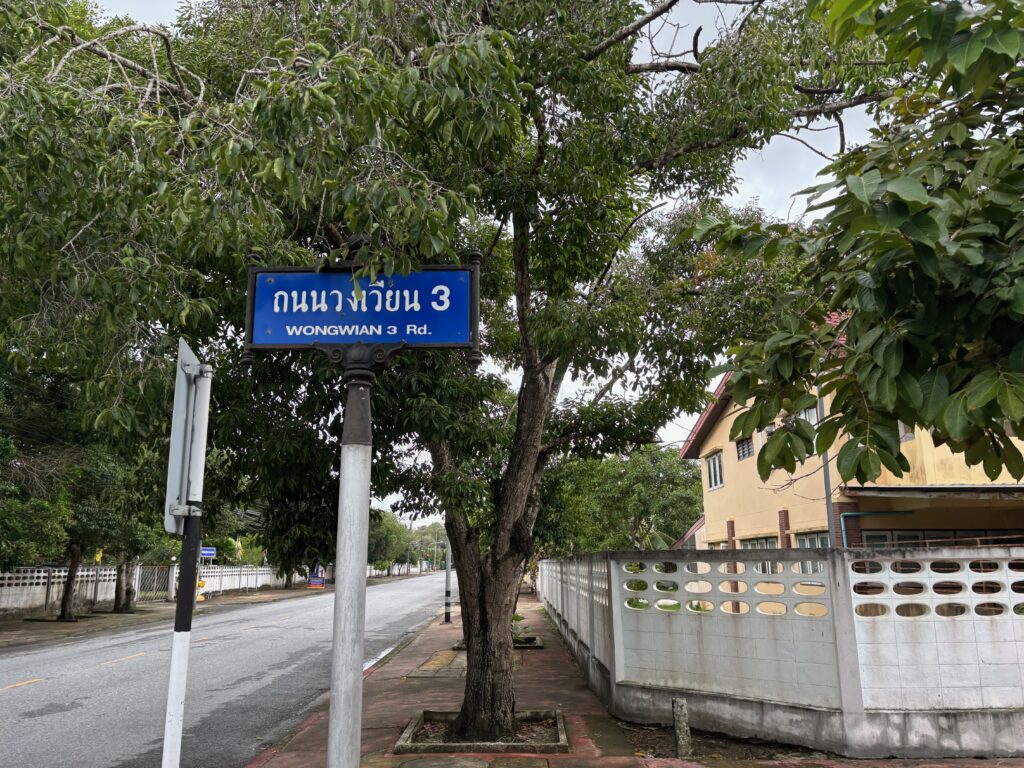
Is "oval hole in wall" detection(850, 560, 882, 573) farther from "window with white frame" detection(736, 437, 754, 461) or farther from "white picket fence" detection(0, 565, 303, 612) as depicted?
"white picket fence" detection(0, 565, 303, 612)

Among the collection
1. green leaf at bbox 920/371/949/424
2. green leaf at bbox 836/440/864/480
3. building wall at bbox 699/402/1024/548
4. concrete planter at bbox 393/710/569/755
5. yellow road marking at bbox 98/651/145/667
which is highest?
building wall at bbox 699/402/1024/548

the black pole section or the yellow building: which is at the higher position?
the yellow building

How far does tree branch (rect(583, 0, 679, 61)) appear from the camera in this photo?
7391 millimetres

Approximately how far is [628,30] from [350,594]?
6118mm

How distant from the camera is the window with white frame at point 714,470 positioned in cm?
2383

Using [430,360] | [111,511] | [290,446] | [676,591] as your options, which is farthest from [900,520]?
[111,511]

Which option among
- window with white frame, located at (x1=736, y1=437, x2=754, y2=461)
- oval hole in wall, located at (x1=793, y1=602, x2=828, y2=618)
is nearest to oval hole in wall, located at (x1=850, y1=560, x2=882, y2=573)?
oval hole in wall, located at (x1=793, y1=602, x2=828, y2=618)

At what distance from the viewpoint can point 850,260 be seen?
357 centimetres

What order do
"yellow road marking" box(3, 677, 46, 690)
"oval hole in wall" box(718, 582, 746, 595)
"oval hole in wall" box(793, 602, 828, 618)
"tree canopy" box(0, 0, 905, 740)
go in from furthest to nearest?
"yellow road marking" box(3, 677, 46, 690), "oval hole in wall" box(718, 582, 746, 595), "oval hole in wall" box(793, 602, 828, 618), "tree canopy" box(0, 0, 905, 740)

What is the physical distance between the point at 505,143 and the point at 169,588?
131 feet

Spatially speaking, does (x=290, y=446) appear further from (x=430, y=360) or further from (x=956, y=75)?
(x=956, y=75)

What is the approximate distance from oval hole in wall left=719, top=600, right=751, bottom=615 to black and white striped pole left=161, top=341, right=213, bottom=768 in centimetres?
578

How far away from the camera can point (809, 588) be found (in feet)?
24.6

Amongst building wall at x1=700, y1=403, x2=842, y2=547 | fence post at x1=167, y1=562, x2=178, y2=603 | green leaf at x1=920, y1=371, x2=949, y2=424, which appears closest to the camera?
green leaf at x1=920, y1=371, x2=949, y2=424
